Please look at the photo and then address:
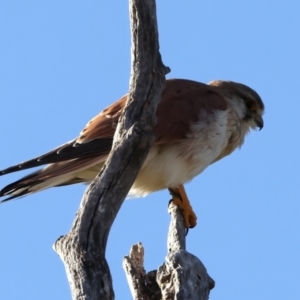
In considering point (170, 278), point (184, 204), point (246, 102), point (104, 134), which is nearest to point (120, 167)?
point (170, 278)

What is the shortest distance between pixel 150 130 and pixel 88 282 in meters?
0.69

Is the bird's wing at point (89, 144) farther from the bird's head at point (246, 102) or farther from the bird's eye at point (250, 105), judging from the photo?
the bird's eye at point (250, 105)

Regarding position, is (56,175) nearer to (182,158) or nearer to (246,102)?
(182,158)

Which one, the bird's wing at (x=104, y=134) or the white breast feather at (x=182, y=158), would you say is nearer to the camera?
the bird's wing at (x=104, y=134)

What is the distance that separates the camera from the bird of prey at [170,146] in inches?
189

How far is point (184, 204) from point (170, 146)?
1.23ft

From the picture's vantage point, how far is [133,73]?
357cm

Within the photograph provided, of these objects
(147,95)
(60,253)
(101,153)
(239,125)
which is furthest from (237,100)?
(60,253)

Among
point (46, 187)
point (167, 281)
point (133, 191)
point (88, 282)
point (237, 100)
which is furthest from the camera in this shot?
point (237, 100)

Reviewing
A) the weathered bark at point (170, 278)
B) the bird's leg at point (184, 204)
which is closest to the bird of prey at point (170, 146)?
the bird's leg at point (184, 204)

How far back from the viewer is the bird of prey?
4.80 metres

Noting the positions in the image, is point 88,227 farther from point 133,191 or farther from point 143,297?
point 133,191

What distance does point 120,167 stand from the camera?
138 inches

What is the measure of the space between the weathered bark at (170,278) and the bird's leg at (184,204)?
1.30 metres
